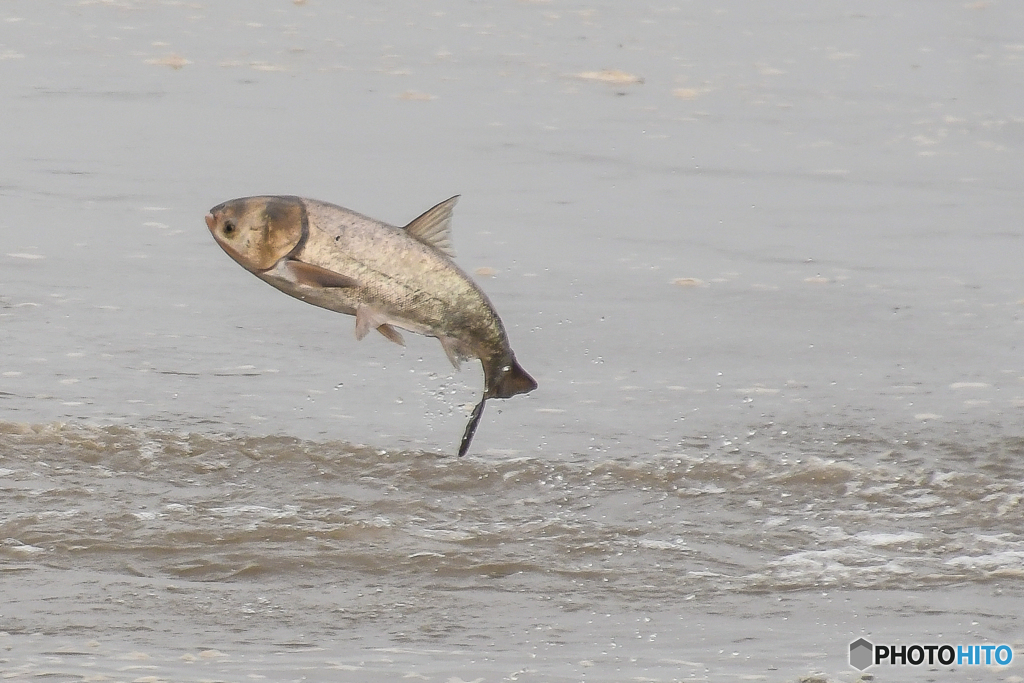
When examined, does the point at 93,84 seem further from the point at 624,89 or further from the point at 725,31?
the point at 725,31

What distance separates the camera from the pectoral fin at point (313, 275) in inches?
150

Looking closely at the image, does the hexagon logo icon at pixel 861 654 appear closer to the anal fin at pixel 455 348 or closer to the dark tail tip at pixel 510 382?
the dark tail tip at pixel 510 382

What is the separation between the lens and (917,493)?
5734 mm

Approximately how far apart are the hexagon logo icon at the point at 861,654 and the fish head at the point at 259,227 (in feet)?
5.75

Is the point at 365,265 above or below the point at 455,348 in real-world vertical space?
above

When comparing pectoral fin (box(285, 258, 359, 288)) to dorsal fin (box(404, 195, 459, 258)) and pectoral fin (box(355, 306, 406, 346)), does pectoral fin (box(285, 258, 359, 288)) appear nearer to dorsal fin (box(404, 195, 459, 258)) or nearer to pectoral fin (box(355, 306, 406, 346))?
pectoral fin (box(355, 306, 406, 346))

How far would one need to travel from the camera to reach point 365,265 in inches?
153

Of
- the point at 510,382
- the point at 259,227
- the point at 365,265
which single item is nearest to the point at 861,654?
the point at 510,382

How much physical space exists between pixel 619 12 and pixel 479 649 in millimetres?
8276

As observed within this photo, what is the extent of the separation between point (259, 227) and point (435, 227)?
0.43m

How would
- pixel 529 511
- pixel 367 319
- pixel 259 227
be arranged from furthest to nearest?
pixel 529 511 → pixel 367 319 → pixel 259 227

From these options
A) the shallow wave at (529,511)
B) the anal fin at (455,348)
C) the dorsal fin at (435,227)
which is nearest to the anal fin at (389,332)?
the anal fin at (455,348)

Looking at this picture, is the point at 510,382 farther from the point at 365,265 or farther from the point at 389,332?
the point at 365,265

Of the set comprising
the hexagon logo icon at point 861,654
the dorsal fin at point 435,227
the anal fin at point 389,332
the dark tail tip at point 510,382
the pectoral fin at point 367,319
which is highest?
the dorsal fin at point 435,227
